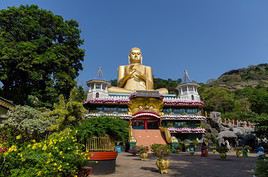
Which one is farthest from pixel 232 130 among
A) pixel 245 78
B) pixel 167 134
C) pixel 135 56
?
pixel 245 78

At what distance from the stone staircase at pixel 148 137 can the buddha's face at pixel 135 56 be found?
13.9 meters

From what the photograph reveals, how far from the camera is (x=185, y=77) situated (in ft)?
130

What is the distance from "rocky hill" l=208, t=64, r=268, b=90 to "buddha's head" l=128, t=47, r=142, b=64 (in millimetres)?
49726

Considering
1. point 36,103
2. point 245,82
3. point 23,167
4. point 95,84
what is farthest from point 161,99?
point 245,82

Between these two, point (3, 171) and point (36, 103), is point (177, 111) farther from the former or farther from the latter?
point (3, 171)

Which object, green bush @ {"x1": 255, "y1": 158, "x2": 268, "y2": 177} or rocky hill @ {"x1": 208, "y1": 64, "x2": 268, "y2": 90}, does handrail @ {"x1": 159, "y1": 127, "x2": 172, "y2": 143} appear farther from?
rocky hill @ {"x1": 208, "y1": 64, "x2": 268, "y2": 90}

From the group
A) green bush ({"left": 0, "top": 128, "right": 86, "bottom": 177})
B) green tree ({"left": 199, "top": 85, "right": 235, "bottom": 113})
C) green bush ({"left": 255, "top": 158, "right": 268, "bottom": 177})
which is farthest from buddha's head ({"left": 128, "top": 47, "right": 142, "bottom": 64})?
green bush ({"left": 255, "top": 158, "right": 268, "bottom": 177})

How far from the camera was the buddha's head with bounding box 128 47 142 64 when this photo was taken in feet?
132

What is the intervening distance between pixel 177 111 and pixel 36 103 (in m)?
17.4

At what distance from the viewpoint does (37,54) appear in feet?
77.0

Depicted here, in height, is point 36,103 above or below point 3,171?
above

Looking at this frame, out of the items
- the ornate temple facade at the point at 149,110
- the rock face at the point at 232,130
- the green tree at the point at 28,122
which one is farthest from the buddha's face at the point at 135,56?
the green tree at the point at 28,122

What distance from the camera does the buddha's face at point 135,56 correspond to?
40287 millimetres

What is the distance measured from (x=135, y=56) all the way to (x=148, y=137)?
1573cm
